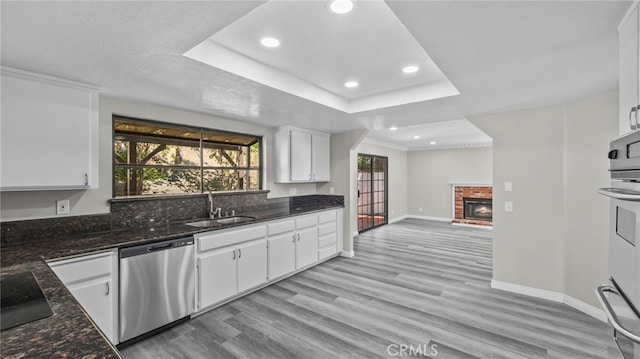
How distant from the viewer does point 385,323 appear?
2656 millimetres

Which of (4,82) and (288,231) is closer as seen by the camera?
(4,82)

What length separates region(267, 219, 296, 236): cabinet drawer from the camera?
3.53m

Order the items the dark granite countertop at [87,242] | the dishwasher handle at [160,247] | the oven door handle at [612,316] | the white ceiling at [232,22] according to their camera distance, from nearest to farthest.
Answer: the oven door handle at [612,316] → the white ceiling at [232,22] → the dark granite countertop at [87,242] → the dishwasher handle at [160,247]

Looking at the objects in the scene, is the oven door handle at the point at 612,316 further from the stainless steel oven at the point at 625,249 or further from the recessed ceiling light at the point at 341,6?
the recessed ceiling light at the point at 341,6

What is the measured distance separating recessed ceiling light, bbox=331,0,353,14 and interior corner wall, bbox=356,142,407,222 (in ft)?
18.7

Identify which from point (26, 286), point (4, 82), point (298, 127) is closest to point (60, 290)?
point (26, 286)

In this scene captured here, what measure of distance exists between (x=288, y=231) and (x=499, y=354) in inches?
100.0

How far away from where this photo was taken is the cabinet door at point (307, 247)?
399cm

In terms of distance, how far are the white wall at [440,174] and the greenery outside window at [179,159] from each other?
20.0 ft

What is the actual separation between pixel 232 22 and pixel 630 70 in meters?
1.94

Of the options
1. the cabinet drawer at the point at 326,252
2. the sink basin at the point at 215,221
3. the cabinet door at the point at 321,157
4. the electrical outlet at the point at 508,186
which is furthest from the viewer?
the cabinet door at the point at 321,157

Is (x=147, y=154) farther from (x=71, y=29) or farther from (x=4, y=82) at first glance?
(x=71, y=29)

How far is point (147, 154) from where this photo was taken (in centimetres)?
311

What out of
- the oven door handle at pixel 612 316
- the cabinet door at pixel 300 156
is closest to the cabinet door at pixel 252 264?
the cabinet door at pixel 300 156
